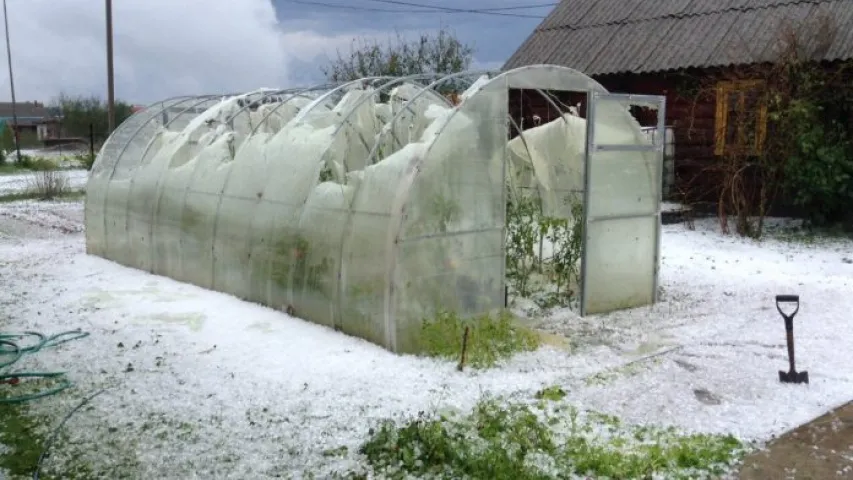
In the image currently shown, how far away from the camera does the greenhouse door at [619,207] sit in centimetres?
737

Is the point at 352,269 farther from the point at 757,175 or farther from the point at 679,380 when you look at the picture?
the point at 757,175

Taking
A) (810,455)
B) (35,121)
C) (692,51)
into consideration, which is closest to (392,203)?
(810,455)

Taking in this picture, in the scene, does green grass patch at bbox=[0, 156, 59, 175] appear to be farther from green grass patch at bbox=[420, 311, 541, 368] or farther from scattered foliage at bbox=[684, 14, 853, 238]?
green grass patch at bbox=[420, 311, 541, 368]

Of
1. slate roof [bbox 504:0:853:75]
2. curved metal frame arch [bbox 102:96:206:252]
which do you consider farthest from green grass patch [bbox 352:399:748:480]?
slate roof [bbox 504:0:853:75]

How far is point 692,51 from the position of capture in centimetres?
1423

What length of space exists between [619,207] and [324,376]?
3.69 metres

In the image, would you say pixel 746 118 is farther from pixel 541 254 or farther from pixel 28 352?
pixel 28 352

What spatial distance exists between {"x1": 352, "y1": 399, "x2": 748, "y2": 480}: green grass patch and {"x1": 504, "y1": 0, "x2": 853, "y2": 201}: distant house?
905cm

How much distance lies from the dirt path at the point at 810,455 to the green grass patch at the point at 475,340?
2133 mm

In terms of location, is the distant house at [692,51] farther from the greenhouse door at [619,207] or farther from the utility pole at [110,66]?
the utility pole at [110,66]

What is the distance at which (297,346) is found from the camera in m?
6.33

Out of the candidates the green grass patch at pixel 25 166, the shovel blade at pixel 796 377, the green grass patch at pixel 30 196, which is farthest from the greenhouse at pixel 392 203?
the green grass patch at pixel 25 166

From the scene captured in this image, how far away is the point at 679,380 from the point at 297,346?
311 cm

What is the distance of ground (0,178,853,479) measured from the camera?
Result: 14.6 feet
